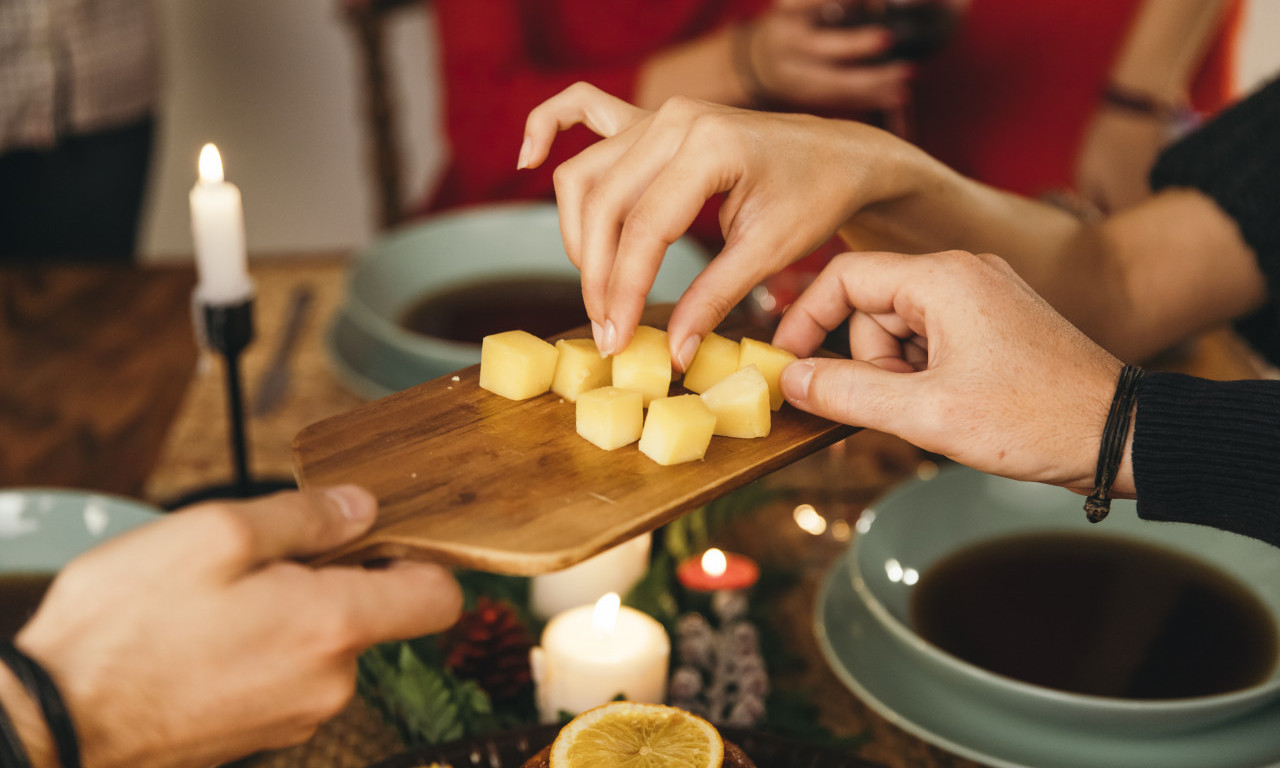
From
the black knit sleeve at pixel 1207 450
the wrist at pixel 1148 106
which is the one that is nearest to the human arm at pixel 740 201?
the black knit sleeve at pixel 1207 450

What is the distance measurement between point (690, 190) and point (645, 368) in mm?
155

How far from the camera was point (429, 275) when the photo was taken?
4.80ft

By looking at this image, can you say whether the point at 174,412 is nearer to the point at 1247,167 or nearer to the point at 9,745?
the point at 9,745

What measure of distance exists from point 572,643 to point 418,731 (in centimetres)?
14

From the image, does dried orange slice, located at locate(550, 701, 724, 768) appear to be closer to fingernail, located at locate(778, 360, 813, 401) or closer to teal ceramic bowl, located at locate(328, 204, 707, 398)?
fingernail, located at locate(778, 360, 813, 401)

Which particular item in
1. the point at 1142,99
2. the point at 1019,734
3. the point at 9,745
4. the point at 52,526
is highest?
the point at 1142,99

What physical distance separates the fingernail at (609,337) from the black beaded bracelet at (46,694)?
46 cm

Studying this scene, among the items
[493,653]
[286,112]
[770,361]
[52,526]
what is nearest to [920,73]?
[770,361]

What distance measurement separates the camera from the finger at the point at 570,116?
0.85 metres

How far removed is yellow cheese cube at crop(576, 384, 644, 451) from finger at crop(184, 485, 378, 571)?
0.19m

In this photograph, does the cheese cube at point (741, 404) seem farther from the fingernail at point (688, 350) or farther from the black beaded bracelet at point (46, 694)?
the black beaded bracelet at point (46, 694)

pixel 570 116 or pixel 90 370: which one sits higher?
pixel 570 116

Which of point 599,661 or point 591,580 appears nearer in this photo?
point 599,661

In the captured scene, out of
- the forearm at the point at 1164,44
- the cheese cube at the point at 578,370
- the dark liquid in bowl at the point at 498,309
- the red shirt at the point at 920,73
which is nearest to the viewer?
the cheese cube at the point at 578,370
